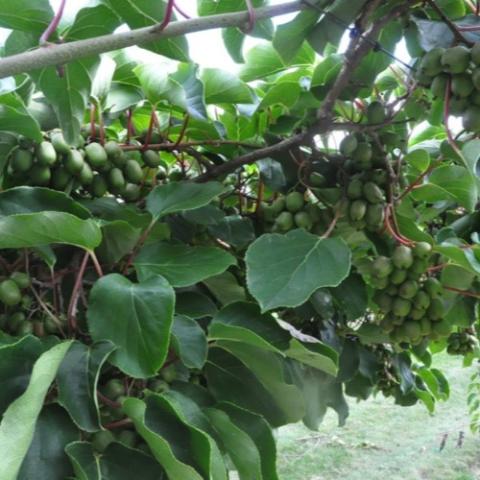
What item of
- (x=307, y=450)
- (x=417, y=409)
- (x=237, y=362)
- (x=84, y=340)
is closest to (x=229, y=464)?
(x=237, y=362)

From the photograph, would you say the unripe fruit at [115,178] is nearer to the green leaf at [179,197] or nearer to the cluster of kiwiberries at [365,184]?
the green leaf at [179,197]

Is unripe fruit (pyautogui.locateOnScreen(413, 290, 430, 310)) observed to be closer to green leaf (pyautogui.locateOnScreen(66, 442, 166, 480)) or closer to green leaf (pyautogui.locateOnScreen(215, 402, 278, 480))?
green leaf (pyautogui.locateOnScreen(215, 402, 278, 480))

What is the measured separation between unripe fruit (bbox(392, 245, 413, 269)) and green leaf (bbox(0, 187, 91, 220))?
0.41 meters

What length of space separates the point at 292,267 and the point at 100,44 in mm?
338

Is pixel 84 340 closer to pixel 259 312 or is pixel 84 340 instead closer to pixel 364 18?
pixel 259 312

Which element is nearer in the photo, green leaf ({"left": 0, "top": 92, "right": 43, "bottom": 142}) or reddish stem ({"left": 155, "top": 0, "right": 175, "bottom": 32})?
reddish stem ({"left": 155, "top": 0, "right": 175, "bottom": 32})

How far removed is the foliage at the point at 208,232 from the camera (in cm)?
64

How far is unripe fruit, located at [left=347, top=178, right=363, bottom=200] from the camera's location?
86 cm

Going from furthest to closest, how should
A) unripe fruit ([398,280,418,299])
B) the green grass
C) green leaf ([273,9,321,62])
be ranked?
the green grass → unripe fruit ([398,280,418,299]) → green leaf ([273,9,321,62])

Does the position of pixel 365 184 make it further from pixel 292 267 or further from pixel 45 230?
pixel 45 230

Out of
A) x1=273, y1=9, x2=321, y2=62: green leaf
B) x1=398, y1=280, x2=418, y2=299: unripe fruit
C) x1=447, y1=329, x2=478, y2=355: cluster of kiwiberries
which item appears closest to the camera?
x1=273, y1=9, x2=321, y2=62: green leaf

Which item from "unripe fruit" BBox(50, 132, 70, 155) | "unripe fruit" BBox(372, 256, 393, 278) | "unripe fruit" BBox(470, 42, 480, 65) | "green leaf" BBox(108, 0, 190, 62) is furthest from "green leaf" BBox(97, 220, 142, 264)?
"unripe fruit" BBox(470, 42, 480, 65)

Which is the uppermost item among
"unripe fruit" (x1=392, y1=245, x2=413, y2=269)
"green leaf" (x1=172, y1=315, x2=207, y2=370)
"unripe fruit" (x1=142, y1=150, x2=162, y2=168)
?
"unripe fruit" (x1=142, y1=150, x2=162, y2=168)

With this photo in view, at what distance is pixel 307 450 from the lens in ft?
12.5
